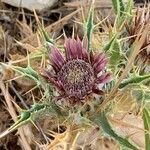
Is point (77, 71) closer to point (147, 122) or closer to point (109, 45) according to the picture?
point (109, 45)

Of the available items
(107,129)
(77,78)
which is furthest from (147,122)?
(77,78)

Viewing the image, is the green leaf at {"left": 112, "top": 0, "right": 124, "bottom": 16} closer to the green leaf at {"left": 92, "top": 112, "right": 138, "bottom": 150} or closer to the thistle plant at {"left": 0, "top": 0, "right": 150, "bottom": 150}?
the thistle plant at {"left": 0, "top": 0, "right": 150, "bottom": 150}

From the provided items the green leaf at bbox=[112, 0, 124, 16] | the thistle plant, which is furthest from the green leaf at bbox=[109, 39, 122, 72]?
the green leaf at bbox=[112, 0, 124, 16]

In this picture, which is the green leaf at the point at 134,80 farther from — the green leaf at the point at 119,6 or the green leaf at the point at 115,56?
the green leaf at the point at 119,6

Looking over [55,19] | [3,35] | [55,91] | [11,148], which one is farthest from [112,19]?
[55,91]

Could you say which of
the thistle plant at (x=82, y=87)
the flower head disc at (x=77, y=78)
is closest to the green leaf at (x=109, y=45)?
the thistle plant at (x=82, y=87)

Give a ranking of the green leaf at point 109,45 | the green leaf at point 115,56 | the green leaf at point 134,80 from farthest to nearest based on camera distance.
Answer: the green leaf at point 115,56 < the green leaf at point 109,45 < the green leaf at point 134,80
